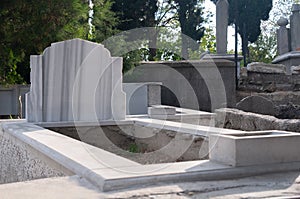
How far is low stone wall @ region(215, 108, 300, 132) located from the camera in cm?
487

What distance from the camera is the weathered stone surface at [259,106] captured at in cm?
740

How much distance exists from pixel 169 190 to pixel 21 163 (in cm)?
274

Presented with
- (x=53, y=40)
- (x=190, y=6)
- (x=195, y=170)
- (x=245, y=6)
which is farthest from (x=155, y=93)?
(x=245, y=6)

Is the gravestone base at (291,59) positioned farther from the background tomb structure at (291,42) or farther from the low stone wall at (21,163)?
the low stone wall at (21,163)

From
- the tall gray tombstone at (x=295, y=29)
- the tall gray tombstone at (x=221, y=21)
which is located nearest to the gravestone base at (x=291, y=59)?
the tall gray tombstone at (x=295, y=29)

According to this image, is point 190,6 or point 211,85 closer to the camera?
point 211,85

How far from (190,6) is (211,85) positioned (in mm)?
8657

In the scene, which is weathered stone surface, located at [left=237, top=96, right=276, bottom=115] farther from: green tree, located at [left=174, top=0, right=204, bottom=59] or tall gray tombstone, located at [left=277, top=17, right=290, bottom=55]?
green tree, located at [left=174, top=0, right=204, bottom=59]

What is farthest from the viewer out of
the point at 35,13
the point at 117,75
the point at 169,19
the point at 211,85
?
the point at 169,19

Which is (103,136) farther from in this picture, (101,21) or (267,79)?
(267,79)

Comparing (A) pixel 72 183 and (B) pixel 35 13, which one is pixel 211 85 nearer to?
(B) pixel 35 13

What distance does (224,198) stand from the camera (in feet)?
8.76

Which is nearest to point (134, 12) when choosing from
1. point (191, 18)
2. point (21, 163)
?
point (191, 18)

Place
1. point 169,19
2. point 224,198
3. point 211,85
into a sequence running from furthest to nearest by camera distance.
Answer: point 169,19 → point 211,85 → point 224,198
